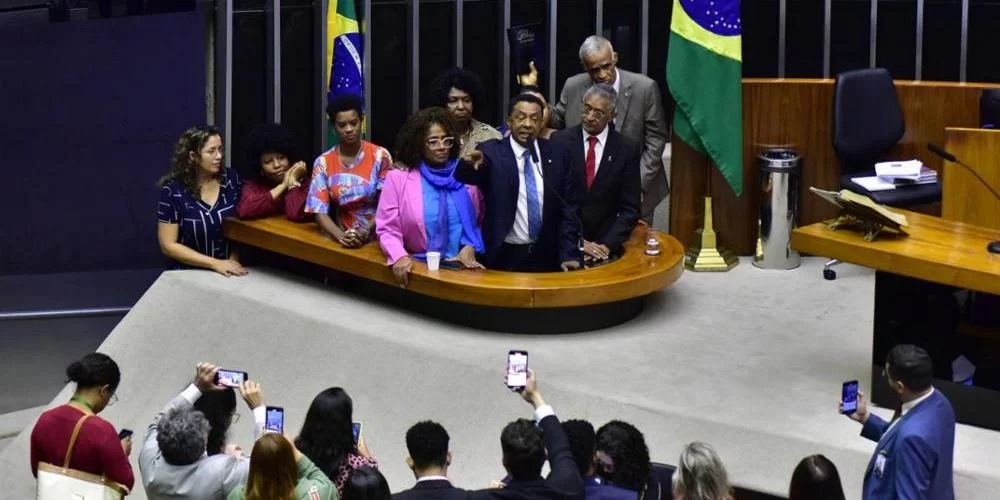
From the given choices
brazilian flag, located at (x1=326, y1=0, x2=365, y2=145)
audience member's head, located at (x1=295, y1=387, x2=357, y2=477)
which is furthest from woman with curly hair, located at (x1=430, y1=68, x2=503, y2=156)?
audience member's head, located at (x1=295, y1=387, x2=357, y2=477)

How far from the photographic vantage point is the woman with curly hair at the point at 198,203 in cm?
852

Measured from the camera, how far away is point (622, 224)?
27.9 ft

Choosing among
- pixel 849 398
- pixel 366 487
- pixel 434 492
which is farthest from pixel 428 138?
pixel 366 487

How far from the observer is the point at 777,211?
31.6 ft

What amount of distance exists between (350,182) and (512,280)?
1.05 metres

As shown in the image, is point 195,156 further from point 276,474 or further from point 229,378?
point 276,474

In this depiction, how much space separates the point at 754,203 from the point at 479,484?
10.6 ft

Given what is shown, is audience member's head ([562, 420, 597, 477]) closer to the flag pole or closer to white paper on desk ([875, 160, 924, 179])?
the flag pole

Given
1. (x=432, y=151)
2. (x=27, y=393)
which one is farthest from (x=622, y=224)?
(x=27, y=393)

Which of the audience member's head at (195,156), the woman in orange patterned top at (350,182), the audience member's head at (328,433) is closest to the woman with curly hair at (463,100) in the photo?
the woman in orange patterned top at (350,182)

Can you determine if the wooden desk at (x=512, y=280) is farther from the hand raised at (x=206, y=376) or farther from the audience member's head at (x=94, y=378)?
the audience member's head at (x=94, y=378)

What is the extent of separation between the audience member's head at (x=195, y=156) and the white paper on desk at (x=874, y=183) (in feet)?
11.1

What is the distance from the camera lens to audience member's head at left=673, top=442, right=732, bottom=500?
17.3 feet

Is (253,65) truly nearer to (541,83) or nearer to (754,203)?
(541,83)
